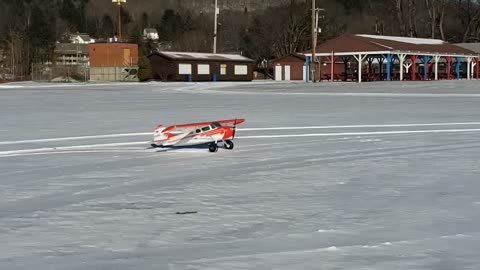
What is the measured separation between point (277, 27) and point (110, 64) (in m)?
47.0

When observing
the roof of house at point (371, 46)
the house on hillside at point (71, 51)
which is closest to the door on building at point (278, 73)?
the roof of house at point (371, 46)

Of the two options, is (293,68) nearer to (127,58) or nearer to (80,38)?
(127,58)

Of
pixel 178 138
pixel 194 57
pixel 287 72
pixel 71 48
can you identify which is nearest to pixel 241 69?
pixel 287 72

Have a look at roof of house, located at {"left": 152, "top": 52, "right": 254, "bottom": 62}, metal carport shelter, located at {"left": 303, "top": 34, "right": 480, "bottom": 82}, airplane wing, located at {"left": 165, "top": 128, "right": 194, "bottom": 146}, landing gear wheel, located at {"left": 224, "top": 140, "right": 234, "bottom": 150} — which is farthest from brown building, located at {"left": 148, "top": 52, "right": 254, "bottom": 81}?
airplane wing, located at {"left": 165, "top": 128, "right": 194, "bottom": 146}

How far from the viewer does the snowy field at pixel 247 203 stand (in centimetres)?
515

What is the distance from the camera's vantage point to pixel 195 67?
79.2 metres

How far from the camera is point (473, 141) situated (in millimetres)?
12781

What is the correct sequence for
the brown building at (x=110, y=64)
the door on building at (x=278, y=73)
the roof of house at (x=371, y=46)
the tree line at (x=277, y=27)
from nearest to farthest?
the roof of house at (x=371, y=46) < the brown building at (x=110, y=64) < the door on building at (x=278, y=73) < the tree line at (x=277, y=27)

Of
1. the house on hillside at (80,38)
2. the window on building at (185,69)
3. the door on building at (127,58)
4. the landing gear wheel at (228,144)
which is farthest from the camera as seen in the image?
the house on hillside at (80,38)

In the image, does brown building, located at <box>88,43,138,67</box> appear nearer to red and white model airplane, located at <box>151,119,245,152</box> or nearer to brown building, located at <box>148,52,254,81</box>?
brown building, located at <box>148,52,254,81</box>

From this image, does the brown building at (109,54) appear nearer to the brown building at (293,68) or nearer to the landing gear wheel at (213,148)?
the brown building at (293,68)

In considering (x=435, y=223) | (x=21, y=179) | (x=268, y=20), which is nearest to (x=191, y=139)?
(x=21, y=179)

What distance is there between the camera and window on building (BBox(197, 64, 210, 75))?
7973 centimetres

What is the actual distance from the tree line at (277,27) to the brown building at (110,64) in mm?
26184
